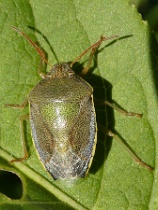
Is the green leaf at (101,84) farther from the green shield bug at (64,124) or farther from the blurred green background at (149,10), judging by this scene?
the blurred green background at (149,10)

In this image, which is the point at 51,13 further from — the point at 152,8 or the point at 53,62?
the point at 152,8

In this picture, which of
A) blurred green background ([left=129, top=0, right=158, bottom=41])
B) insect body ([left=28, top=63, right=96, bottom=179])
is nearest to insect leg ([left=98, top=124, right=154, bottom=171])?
insect body ([left=28, top=63, right=96, bottom=179])

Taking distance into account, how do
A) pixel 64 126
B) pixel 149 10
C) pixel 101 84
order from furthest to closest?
pixel 149 10 < pixel 101 84 < pixel 64 126

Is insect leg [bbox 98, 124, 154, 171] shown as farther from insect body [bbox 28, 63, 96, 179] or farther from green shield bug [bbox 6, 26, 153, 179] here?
insect body [bbox 28, 63, 96, 179]

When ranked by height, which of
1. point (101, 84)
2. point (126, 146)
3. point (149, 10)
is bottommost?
point (126, 146)

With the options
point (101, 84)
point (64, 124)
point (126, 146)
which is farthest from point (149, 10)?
point (64, 124)

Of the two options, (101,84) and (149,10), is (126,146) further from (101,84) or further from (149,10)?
(149,10)
